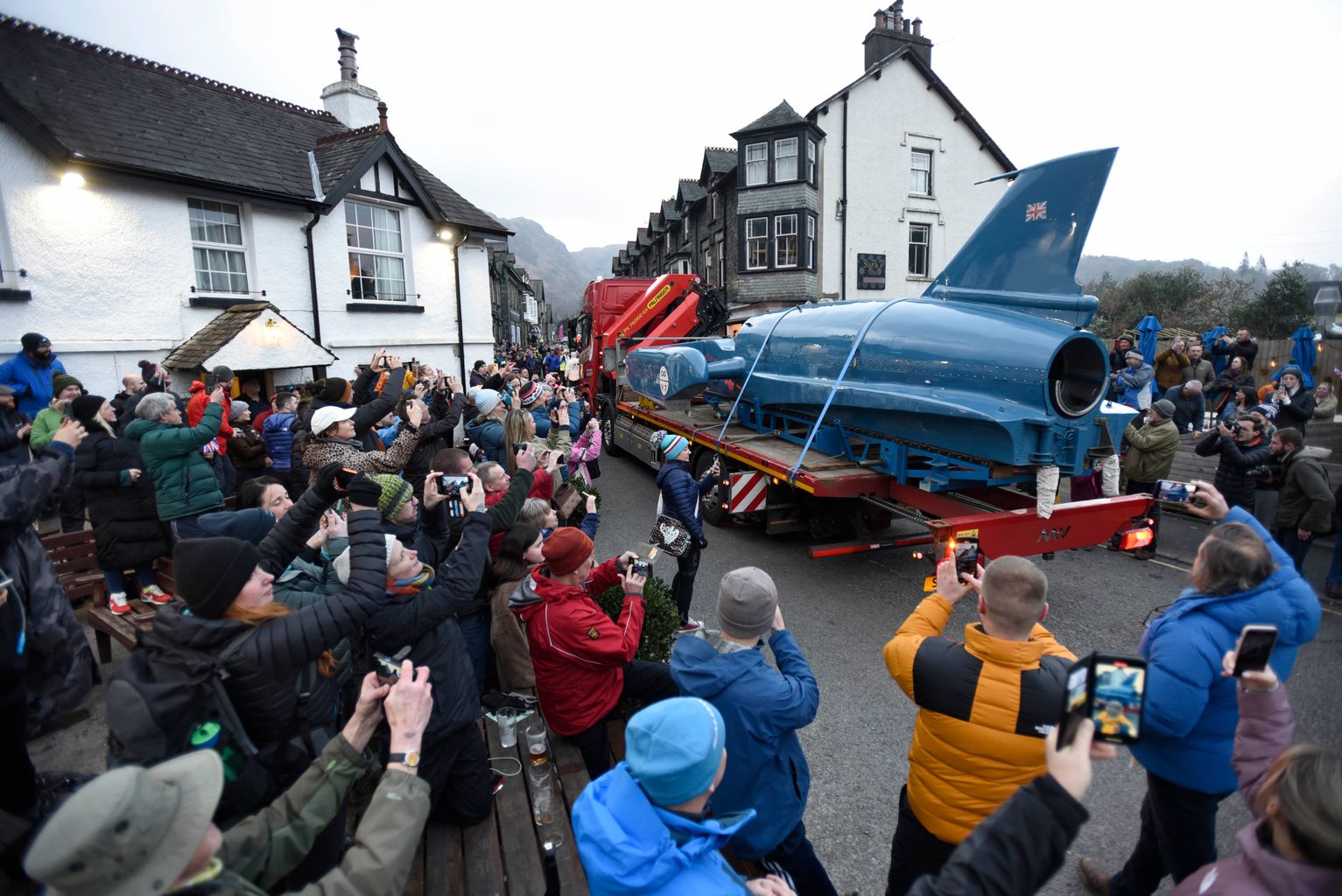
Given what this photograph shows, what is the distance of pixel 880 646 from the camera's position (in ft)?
16.9

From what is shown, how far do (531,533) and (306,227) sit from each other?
10956mm

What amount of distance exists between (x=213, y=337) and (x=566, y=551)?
10.1 meters

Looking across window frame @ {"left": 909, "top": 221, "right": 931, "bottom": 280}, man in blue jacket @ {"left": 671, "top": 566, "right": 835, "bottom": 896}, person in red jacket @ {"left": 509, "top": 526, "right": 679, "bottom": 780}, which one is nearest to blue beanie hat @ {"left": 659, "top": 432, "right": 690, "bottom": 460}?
person in red jacket @ {"left": 509, "top": 526, "right": 679, "bottom": 780}

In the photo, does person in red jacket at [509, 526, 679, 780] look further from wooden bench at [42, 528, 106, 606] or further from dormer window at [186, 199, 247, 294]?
dormer window at [186, 199, 247, 294]

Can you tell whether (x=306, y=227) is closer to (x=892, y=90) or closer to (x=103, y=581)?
(x=103, y=581)

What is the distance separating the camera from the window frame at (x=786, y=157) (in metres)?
20.7

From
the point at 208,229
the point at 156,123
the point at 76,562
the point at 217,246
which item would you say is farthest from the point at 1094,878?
the point at 156,123

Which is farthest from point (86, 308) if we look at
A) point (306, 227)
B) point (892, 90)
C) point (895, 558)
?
point (892, 90)

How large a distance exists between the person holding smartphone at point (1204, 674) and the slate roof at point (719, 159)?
2453 cm

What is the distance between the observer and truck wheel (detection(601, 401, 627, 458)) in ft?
42.9

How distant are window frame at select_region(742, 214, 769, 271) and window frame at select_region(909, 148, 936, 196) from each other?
5.33 meters

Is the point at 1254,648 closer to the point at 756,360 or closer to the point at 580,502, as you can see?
the point at 580,502

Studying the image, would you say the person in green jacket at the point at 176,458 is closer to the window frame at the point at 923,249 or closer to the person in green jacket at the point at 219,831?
the person in green jacket at the point at 219,831

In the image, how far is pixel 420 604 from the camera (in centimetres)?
255
